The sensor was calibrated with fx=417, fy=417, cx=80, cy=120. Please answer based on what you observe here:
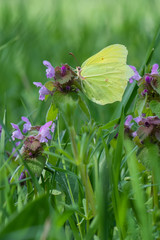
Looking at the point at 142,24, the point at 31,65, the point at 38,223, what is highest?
the point at 38,223

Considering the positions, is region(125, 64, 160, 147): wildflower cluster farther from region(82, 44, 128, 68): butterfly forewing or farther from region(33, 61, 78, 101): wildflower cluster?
region(82, 44, 128, 68): butterfly forewing

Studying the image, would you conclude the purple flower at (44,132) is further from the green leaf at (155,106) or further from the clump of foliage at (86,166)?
the green leaf at (155,106)

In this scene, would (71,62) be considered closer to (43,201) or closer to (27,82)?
(27,82)

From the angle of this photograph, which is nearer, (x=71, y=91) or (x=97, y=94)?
(x=71, y=91)

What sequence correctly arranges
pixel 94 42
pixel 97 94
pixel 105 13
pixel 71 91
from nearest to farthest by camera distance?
1. pixel 71 91
2. pixel 97 94
3. pixel 94 42
4. pixel 105 13

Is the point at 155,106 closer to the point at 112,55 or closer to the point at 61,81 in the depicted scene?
the point at 61,81

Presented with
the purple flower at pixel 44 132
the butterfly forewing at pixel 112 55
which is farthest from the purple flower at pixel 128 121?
the butterfly forewing at pixel 112 55

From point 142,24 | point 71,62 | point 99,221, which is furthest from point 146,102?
point 142,24
